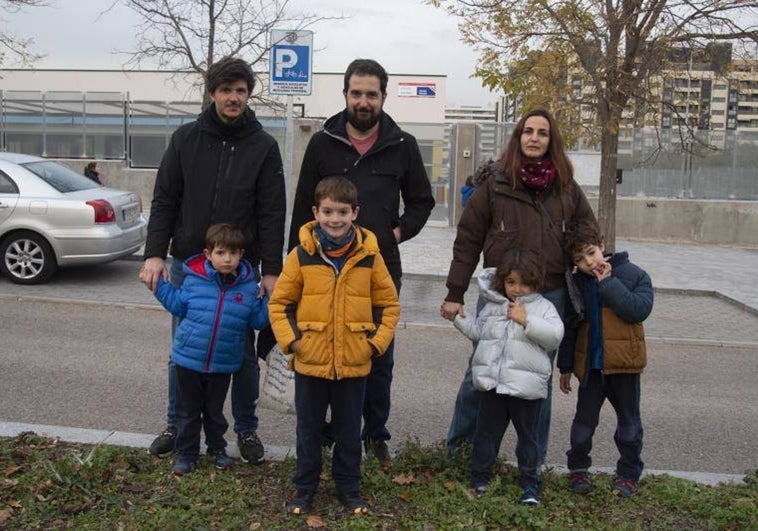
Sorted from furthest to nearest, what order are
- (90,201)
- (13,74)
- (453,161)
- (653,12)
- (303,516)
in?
1. (13,74)
2. (453,161)
3. (653,12)
4. (90,201)
5. (303,516)

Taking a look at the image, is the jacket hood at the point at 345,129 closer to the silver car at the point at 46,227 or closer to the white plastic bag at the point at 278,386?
the white plastic bag at the point at 278,386

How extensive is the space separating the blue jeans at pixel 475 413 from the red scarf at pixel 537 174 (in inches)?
21.3

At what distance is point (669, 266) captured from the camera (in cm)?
1466

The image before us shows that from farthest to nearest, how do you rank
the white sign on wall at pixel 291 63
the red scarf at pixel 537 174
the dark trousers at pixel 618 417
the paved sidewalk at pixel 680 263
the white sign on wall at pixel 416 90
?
1. the white sign on wall at pixel 416 90
2. the paved sidewalk at pixel 680 263
3. the white sign on wall at pixel 291 63
4. the dark trousers at pixel 618 417
5. the red scarf at pixel 537 174

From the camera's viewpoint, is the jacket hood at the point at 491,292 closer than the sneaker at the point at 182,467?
Yes

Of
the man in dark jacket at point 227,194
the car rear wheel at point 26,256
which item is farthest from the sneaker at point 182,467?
the car rear wheel at point 26,256

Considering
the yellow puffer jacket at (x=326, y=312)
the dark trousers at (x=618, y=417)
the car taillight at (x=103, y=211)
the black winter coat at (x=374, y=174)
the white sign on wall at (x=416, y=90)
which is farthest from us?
the white sign on wall at (x=416, y=90)

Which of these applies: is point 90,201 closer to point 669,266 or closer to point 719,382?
point 719,382

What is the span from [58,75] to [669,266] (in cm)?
3950

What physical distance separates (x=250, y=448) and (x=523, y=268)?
1.72 metres

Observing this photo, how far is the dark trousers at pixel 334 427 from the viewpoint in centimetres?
366

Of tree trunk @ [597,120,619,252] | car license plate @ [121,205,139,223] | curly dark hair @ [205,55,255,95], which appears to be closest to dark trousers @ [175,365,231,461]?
curly dark hair @ [205,55,255,95]

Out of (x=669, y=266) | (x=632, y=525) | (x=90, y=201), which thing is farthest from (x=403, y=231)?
(x=669, y=266)

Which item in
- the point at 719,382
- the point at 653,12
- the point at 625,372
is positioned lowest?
the point at 719,382
